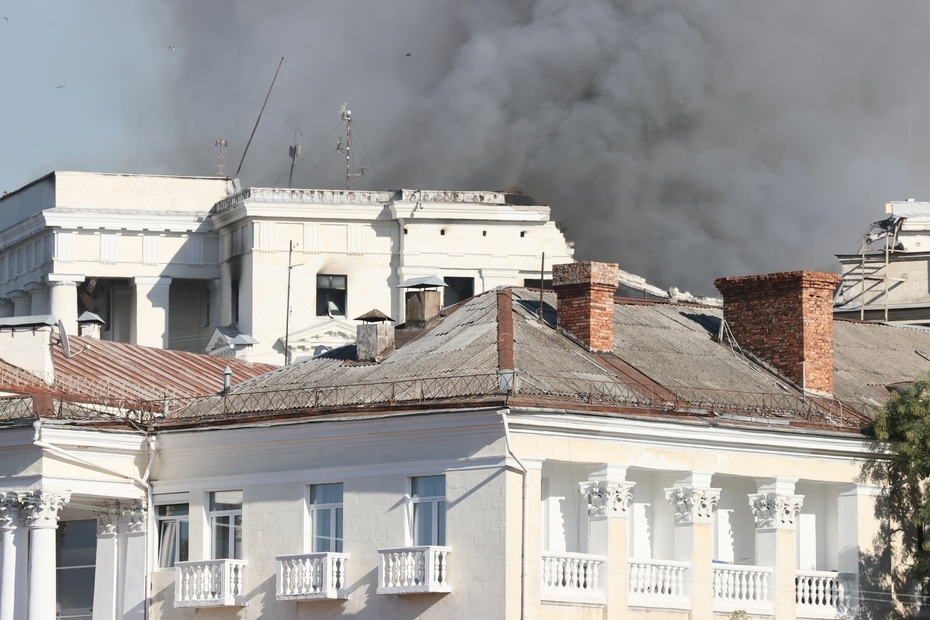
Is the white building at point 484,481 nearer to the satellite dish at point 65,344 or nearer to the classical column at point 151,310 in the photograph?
the satellite dish at point 65,344

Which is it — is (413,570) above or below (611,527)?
below

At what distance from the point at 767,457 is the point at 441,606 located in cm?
886

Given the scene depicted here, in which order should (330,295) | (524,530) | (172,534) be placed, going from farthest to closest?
(330,295)
(172,534)
(524,530)

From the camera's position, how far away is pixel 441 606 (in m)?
45.8

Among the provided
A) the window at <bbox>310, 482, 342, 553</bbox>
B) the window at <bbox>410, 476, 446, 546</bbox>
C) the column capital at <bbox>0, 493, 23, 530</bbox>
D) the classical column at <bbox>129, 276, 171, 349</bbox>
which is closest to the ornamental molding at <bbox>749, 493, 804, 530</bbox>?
the window at <bbox>410, 476, 446, 546</bbox>

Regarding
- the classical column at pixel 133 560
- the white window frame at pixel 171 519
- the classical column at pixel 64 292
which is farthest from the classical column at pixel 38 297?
the white window frame at pixel 171 519

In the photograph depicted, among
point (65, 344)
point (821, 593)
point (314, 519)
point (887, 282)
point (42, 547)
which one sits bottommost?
point (821, 593)

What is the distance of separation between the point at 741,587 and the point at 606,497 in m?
4.40

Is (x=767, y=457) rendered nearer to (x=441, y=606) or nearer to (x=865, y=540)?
(x=865, y=540)

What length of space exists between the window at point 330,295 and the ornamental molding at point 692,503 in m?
53.1

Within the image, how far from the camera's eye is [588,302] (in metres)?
52.3

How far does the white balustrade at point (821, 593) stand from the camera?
50375mm

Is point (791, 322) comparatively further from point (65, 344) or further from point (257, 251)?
point (257, 251)

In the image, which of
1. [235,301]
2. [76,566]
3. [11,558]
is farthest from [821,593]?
[235,301]
